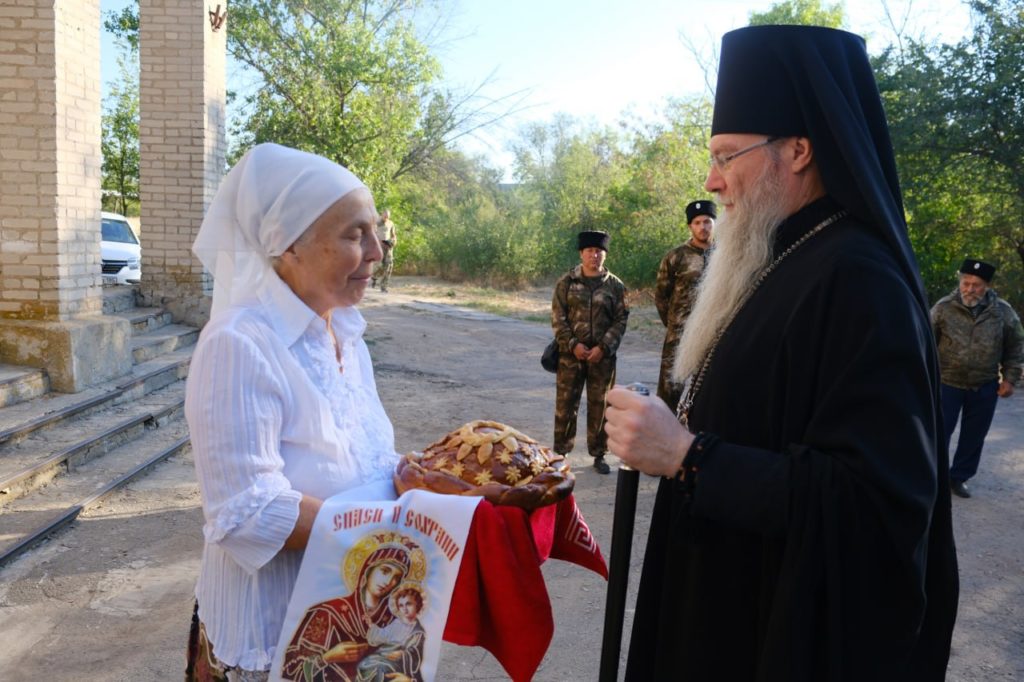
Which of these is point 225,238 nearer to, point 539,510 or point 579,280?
point 539,510

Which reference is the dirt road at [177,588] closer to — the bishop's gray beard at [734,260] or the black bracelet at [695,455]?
the bishop's gray beard at [734,260]

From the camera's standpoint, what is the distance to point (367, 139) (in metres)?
18.6

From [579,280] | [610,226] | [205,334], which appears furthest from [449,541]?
[610,226]

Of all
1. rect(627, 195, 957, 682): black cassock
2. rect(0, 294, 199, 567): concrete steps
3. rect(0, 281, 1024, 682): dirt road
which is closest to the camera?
rect(627, 195, 957, 682): black cassock

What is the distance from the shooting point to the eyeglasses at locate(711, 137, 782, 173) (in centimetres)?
198

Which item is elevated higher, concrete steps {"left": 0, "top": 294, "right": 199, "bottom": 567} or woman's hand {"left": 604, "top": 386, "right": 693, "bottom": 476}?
woman's hand {"left": 604, "top": 386, "right": 693, "bottom": 476}

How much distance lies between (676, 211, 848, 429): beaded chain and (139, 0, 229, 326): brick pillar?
1016 cm

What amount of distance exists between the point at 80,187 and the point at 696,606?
8051 mm

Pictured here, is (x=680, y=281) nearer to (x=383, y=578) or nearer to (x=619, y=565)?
(x=619, y=565)

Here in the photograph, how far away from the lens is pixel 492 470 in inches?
85.2

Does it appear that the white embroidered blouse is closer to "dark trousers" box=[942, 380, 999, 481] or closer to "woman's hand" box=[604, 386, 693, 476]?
"woman's hand" box=[604, 386, 693, 476]

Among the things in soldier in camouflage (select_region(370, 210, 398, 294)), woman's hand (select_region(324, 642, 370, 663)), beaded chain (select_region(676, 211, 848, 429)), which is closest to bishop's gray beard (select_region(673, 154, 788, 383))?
beaded chain (select_region(676, 211, 848, 429))

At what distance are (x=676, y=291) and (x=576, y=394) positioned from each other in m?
1.41

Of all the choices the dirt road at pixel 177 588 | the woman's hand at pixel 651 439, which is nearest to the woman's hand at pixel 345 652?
the woman's hand at pixel 651 439
